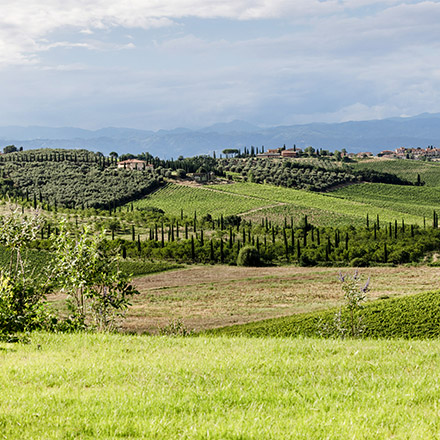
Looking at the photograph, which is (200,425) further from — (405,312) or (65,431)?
(405,312)

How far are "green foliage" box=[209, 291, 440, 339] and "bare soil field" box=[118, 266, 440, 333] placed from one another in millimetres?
5608

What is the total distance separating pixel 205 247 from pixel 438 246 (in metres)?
47.0

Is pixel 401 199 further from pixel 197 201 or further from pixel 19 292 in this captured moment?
pixel 19 292

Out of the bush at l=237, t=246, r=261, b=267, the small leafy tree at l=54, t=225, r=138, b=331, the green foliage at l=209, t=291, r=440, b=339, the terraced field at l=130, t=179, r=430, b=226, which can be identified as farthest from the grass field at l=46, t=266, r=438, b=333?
the terraced field at l=130, t=179, r=430, b=226

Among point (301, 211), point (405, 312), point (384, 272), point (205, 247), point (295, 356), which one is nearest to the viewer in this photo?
point (295, 356)

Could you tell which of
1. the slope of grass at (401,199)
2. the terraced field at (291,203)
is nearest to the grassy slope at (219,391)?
the terraced field at (291,203)

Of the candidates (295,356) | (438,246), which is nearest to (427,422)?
(295,356)

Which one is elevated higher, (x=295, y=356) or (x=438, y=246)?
(x=295, y=356)

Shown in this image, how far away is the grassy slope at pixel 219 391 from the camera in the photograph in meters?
7.37

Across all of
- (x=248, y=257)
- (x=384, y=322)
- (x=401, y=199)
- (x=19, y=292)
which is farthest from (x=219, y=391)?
(x=401, y=199)

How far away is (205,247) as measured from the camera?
345ft

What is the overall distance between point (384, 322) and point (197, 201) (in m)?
136

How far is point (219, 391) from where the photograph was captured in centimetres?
896

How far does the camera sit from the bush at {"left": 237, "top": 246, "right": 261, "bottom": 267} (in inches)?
3857
